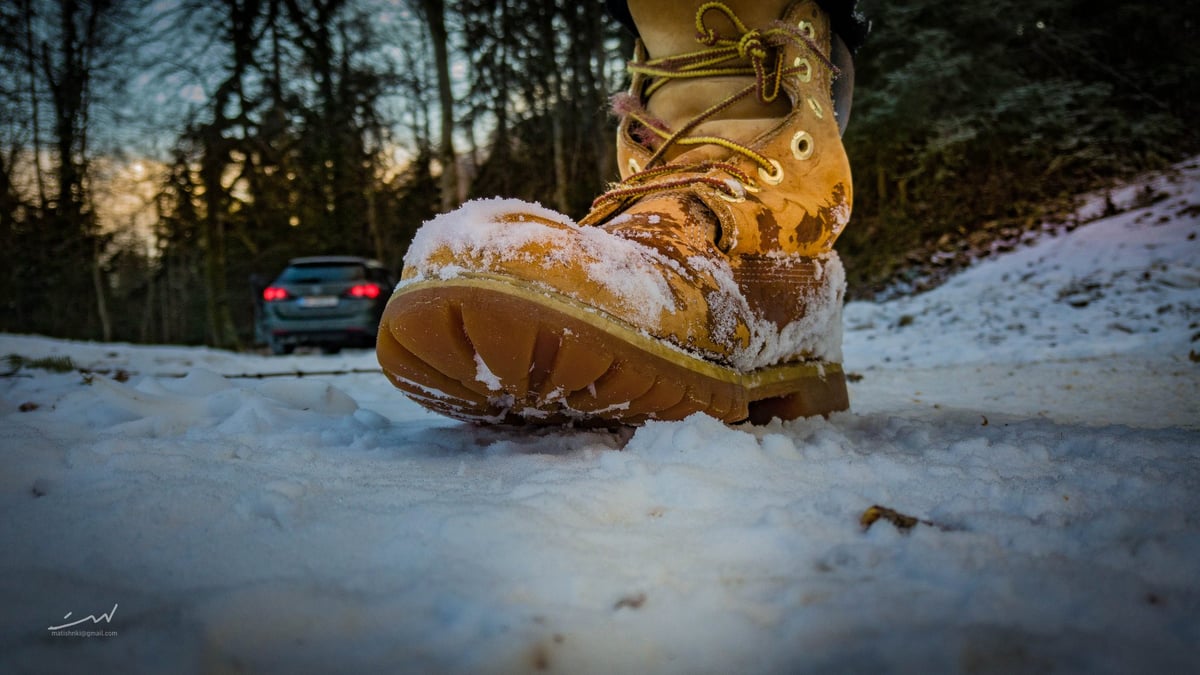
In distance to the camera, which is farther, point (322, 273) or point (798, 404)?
point (322, 273)

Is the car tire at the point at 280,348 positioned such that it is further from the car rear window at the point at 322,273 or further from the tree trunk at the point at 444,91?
the tree trunk at the point at 444,91

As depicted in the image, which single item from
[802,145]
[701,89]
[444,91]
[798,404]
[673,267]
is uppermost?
[444,91]

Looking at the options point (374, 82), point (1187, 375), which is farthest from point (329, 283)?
point (1187, 375)

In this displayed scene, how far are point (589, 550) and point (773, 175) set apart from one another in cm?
109

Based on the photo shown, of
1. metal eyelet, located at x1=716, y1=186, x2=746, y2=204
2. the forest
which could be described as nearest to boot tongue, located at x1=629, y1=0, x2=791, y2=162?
metal eyelet, located at x1=716, y1=186, x2=746, y2=204

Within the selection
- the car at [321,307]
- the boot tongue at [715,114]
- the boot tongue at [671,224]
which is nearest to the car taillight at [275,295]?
the car at [321,307]

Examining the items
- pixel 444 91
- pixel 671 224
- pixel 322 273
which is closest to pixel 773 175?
pixel 671 224

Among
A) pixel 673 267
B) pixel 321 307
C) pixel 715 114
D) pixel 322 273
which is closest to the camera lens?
pixel 673 267

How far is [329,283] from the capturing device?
Result: 24.6 feet

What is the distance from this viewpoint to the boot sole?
955 millimetres

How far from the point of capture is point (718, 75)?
1657 mm

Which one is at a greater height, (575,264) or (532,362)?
(575,264)

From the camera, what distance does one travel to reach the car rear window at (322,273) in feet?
24.7

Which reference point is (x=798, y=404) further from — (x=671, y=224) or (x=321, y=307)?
(x=321, y=307)
